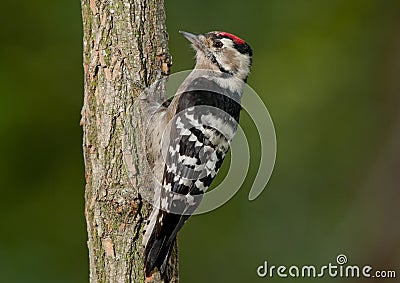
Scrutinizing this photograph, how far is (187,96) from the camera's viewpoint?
380 cm

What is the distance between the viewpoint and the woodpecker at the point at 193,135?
11.3 ft

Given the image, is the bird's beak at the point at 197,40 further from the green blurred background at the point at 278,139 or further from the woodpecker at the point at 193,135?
the green blurred background at the point at 278,139

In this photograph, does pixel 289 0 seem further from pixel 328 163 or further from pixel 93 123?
pixel 93 123

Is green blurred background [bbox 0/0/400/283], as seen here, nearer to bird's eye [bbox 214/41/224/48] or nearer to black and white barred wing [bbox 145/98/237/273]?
bird's eye [bbox 214/41/224/48]

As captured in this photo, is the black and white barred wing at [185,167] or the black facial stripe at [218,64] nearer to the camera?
the black and white barred wing at [185,167]

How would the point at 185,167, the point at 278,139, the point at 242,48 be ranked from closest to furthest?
1. the point at 185,167
2. the point at 242,48
3. the point at 278,139

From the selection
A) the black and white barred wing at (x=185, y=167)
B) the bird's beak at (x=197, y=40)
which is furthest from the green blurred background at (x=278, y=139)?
the black and white barred wing at (x=185, y=167)

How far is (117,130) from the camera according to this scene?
342 centimetres

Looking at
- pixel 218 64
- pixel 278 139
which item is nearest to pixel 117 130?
pixel 218 64

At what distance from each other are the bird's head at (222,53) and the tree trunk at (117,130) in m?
0.60

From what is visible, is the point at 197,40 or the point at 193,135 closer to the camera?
the point at 193,135

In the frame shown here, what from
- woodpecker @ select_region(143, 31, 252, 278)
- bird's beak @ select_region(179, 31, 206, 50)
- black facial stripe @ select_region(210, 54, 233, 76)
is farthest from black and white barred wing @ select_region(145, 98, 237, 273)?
bird's beak @ select_region(179, 31, 206, 50)

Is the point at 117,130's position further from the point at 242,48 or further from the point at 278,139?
the point at 278,139

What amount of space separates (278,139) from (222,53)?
2.75 metres
